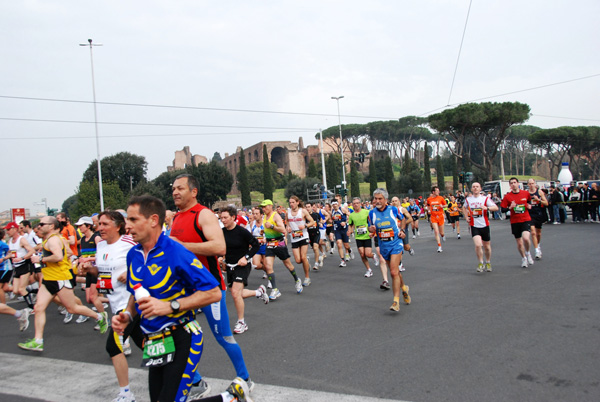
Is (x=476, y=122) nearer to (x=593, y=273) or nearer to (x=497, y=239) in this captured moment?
(x=497, y=239)

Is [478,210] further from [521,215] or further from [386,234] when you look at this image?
[386,234]

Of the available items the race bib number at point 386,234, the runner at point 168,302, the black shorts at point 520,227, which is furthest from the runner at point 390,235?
the runner at point 168,302

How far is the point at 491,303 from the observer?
6945 millimetres

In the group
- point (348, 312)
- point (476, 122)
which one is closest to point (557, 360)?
point (348, 312)

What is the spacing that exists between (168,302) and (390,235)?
511 centimetres

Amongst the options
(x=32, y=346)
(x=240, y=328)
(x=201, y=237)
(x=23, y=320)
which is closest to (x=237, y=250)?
(x=240, y=328)

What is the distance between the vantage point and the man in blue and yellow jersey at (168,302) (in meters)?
2.63

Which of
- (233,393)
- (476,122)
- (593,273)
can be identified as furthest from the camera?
(476,122)

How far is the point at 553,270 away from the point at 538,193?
7.81ft

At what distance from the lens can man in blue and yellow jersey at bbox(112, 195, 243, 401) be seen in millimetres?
2635

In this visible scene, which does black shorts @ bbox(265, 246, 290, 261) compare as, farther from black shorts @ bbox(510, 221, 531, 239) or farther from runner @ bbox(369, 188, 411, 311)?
black shorts @ bbox(510, 221, 531, 239)

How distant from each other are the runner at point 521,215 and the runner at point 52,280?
28.4 feet

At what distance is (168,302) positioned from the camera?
2.63 metres

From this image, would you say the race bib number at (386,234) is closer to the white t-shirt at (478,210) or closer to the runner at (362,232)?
the runner at (362,232)
